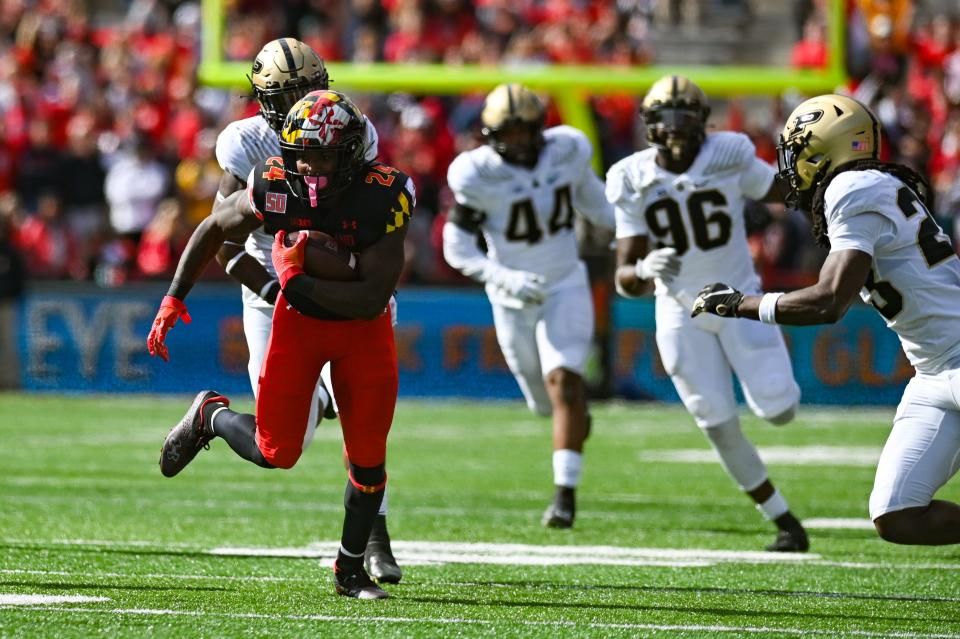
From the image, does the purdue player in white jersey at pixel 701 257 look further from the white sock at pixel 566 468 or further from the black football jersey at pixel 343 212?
the black football jersey at pixel 343 212

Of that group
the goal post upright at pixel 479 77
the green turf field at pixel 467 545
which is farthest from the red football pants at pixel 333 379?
the goal post upright at pixel 479 77

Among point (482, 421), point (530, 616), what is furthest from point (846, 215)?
point (482, 421)

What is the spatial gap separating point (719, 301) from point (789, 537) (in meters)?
2.00

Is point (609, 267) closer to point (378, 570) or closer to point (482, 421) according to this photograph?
point (482, 421)

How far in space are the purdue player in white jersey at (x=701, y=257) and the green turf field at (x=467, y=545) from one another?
1.58ft

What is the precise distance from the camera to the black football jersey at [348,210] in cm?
483

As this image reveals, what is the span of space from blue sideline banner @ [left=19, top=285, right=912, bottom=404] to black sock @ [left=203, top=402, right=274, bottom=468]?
7.95 m

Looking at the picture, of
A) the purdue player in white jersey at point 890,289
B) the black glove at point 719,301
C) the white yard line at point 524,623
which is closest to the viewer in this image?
the white yard line at point 524,623

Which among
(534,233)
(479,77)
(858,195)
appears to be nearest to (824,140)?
(858,195)

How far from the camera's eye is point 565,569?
5805 mm

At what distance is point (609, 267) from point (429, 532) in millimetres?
6399

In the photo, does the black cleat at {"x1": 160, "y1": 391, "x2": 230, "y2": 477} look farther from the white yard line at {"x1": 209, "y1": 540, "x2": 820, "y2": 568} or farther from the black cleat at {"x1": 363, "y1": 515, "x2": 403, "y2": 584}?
the white yard line at {"x1": 209, "y1": 540, "x2": 820, "y2": 568}

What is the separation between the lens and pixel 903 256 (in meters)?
4.71

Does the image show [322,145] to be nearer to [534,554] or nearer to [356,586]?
[356,586]
